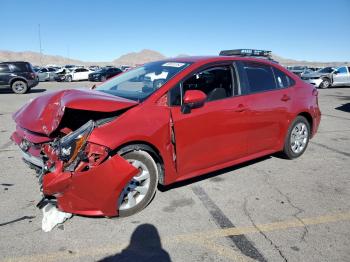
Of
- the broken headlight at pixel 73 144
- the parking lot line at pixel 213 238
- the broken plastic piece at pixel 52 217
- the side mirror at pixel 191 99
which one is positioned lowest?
→ the parking lot line at pixel 213 238

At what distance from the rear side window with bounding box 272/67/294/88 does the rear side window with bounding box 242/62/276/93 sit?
11 cm

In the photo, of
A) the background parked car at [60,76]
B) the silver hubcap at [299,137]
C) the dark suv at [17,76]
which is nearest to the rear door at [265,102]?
the silver hubcap at [299,137]

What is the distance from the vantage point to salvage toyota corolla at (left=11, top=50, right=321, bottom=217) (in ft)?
11.0

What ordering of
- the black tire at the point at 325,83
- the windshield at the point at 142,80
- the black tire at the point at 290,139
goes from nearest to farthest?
1. the windshield at the point at 142,80
2. the black tire at the point at 290,139
3. the black tire at the point at 325,83

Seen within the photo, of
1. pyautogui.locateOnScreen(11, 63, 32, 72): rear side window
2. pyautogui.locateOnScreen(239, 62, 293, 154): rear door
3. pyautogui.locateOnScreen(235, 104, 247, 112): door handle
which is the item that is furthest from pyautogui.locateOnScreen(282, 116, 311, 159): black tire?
pyautogui.locateOnScreen(11, 63, 32, 72): rear side window

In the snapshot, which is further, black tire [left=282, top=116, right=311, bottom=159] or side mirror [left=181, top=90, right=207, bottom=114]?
black tire [left=282, top=116, right=311, bottom=159]

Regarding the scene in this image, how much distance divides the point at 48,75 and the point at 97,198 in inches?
1422

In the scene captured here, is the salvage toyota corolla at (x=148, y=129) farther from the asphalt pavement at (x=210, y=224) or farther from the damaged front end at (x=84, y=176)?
the asphalt pavement at (x=210, y=224)

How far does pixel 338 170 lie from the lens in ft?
17.8

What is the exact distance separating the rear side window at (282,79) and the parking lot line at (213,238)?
7.56 ft

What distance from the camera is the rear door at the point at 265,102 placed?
4.87 m

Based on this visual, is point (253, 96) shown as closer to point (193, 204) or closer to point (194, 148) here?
point (194, 148)

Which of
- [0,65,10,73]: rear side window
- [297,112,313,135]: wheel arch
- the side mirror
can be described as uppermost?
[0,65,10,73]: rear side window

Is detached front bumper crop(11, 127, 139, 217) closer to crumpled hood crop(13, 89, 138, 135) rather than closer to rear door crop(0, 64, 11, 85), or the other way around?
crumpled hood crop(13, 89, 138, 135)
